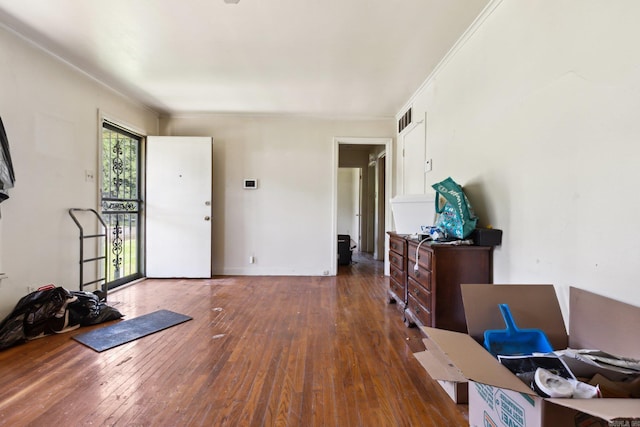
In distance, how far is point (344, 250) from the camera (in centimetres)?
510

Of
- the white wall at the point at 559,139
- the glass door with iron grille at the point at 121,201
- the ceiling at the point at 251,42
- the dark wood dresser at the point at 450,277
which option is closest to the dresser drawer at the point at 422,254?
the dark wood dresser at the point at 450,277

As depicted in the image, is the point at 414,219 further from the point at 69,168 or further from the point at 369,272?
the point at 69,168

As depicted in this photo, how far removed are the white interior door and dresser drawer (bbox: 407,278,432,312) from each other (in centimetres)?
289

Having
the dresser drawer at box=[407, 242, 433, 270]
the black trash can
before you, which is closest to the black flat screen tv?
the dresser drawer at box=[407, 242, 433, 270]

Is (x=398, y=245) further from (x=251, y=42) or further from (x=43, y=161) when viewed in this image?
(x=43, y=161)

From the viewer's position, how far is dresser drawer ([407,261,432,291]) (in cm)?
212

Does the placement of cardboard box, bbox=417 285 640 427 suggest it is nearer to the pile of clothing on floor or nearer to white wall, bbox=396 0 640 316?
white wall, bbox=396 0 640 316

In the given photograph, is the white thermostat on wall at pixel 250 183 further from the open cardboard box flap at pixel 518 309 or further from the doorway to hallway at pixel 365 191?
the open cardboard box flap at pixel 518 309

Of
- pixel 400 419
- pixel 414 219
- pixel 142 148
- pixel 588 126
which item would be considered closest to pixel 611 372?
pixel 400 419

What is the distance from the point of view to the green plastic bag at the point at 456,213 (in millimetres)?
2064

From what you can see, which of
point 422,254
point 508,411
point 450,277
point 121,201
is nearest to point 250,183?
point 121,201

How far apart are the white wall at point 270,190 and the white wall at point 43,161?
154 cm

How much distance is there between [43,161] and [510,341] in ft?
12.3

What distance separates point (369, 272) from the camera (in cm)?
467
